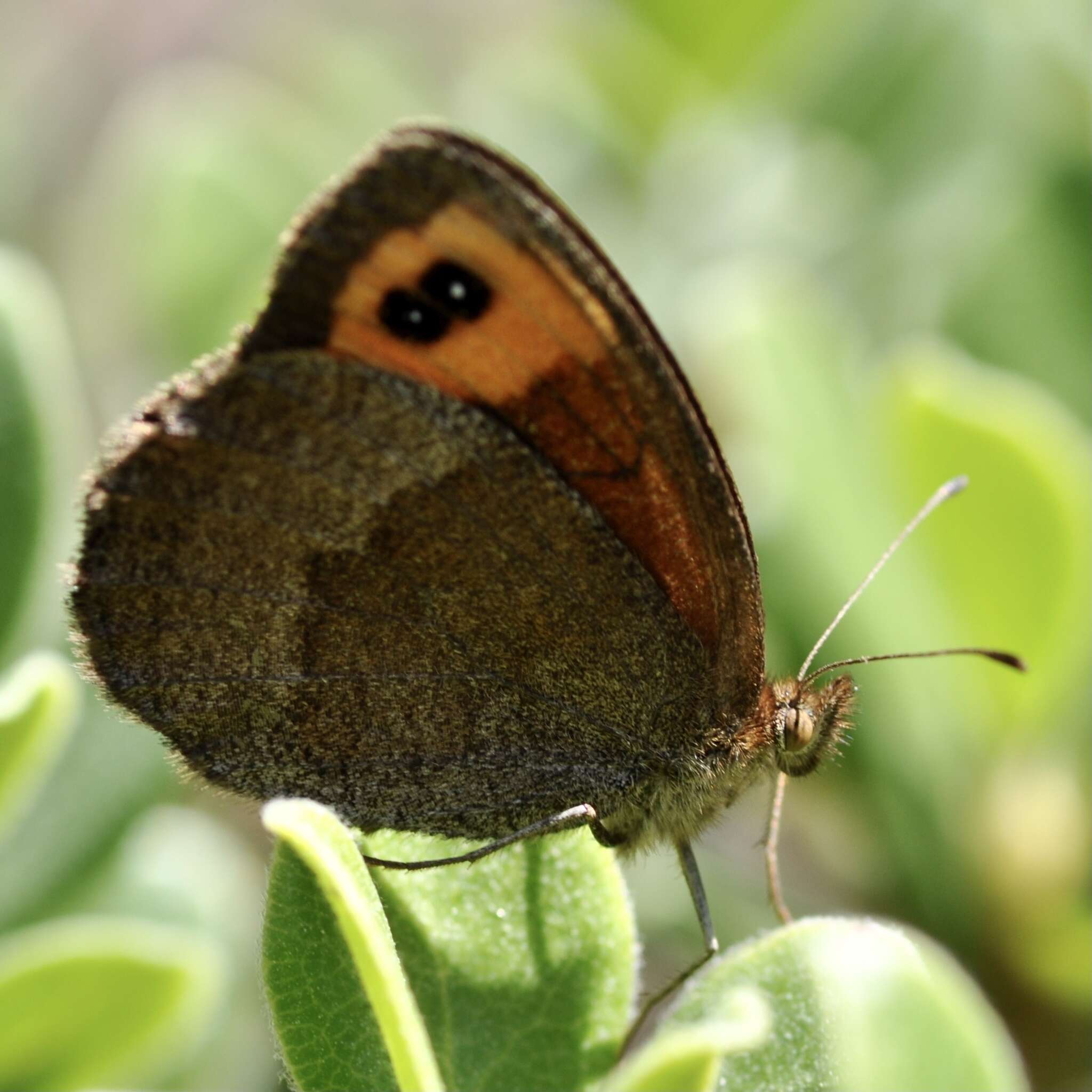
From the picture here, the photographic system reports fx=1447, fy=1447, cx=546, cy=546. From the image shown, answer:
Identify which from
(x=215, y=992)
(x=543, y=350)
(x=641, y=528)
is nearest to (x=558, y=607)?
(x=641, y=528)

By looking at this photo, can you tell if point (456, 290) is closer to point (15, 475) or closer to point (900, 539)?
point (15, 475)

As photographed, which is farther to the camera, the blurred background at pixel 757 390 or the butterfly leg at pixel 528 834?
the blurred background at pixel 757 390

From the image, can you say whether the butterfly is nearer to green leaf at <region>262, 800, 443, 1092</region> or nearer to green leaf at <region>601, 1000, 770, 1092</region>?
green leaf at <region>262, 800, 443, 1092</region>

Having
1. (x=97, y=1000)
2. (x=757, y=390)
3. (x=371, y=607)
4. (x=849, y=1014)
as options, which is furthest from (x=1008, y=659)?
(x=97, y=1000)

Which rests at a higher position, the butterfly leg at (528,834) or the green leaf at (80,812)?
the butterfly leg at (528,834)

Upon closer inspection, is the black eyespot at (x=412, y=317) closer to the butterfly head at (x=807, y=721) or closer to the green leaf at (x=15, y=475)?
the green leaf at (x=15, y=475)

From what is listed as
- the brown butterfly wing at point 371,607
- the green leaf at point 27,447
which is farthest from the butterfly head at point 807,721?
the green leaf at point 27,447
